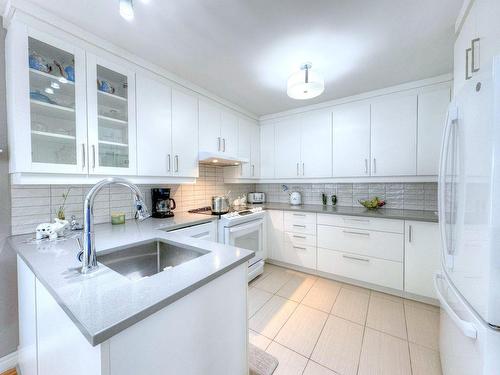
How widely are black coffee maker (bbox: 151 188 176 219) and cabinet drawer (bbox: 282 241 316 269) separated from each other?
1598 millimetres

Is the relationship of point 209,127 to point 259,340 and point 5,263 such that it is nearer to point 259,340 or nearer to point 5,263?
point 5,263

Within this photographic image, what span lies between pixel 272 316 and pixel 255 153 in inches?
89.2

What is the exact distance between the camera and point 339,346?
1485mm

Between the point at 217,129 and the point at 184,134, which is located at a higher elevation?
the point at 217,129

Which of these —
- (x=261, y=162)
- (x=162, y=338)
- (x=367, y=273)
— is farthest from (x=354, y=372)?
(x=261, y=162)

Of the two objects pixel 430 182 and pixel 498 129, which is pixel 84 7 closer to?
pixel 498 129

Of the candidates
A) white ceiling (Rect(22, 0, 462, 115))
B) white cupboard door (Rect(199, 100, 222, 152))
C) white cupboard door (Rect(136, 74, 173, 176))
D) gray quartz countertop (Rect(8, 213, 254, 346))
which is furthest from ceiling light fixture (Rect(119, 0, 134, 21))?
white cupboard door (Rect(199, 100, 222, 152))

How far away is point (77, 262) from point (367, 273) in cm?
254

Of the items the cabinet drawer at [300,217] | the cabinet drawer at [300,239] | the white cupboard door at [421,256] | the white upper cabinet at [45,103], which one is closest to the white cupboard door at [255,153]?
the cabinet drawer at [300,217]

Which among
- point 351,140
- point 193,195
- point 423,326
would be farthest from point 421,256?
point 193,195

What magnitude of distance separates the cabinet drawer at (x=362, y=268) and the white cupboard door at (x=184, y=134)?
6.17 feet

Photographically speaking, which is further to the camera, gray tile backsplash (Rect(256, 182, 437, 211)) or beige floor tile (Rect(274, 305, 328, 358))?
gray tile backsplash (Rect(256, 182, 437, 211))

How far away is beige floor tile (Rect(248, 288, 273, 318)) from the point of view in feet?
6.38

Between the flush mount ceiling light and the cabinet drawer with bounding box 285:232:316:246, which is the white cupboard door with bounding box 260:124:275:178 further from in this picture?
the flush mount ceiling light
